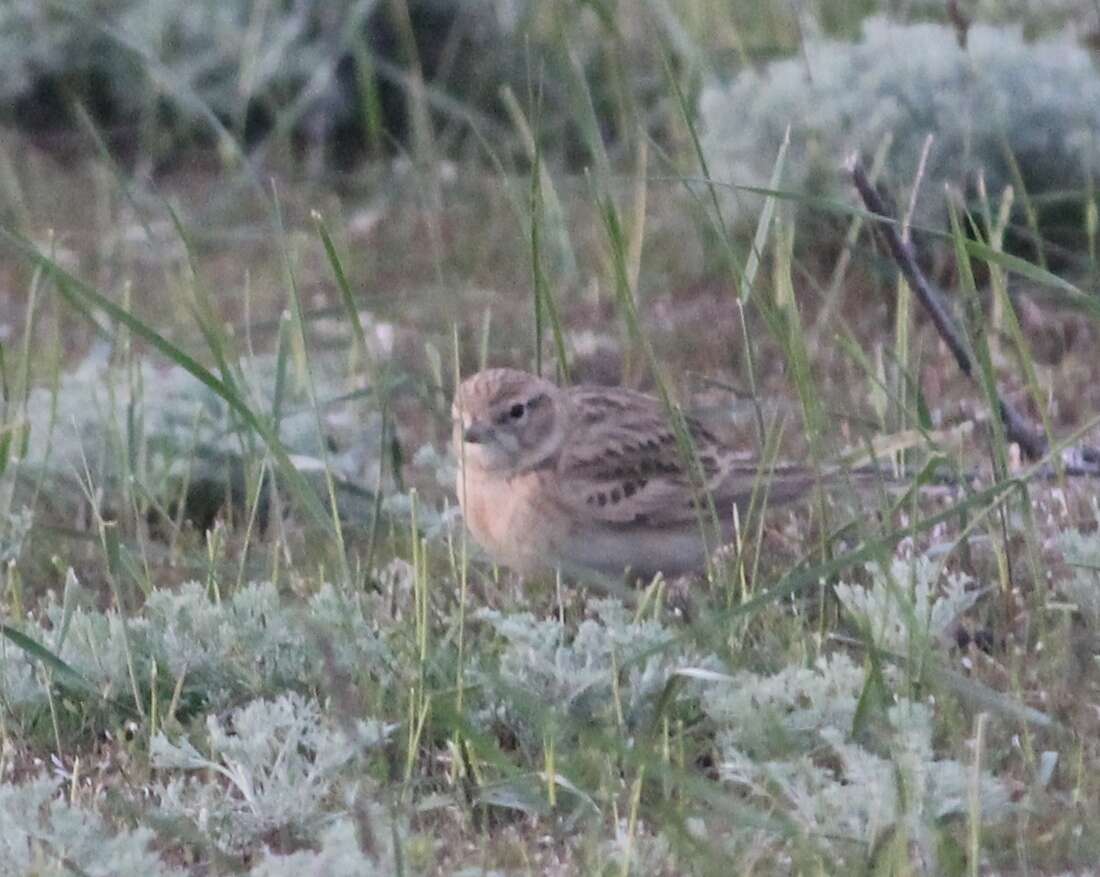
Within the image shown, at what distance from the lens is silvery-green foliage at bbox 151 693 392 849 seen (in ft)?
10.8

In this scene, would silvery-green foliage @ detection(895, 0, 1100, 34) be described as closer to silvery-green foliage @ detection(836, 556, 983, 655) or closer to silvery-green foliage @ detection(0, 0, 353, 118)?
silvery-green foliage @ detection(0, 0, 353, 118)

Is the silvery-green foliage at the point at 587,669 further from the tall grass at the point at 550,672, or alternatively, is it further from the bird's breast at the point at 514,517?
the bird's breast at the point at 514,517

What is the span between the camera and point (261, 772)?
11.0 ft

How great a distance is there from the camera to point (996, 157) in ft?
21.7

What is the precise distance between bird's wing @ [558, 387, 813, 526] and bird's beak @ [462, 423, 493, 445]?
0.61ft

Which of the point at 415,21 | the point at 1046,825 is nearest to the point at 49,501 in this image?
the point at 1046,825

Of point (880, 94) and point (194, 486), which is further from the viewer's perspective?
point (880, 94)

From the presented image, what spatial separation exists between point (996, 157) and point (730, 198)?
851 mm

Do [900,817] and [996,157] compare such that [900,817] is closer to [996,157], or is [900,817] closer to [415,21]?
[996,157]

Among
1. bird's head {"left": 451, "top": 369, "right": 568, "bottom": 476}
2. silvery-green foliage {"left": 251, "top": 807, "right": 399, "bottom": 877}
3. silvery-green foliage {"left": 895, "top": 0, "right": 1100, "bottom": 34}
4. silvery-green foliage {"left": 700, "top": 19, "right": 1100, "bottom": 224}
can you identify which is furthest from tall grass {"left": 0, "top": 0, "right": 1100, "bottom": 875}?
silvery-green foliage {"left": 895, "top": 0, "right": 1100, "bottom": 34}

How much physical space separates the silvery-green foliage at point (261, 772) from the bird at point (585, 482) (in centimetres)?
107

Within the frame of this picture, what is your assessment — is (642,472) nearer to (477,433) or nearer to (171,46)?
(477,433)

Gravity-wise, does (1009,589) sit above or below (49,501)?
above

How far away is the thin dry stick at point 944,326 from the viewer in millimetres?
4160
